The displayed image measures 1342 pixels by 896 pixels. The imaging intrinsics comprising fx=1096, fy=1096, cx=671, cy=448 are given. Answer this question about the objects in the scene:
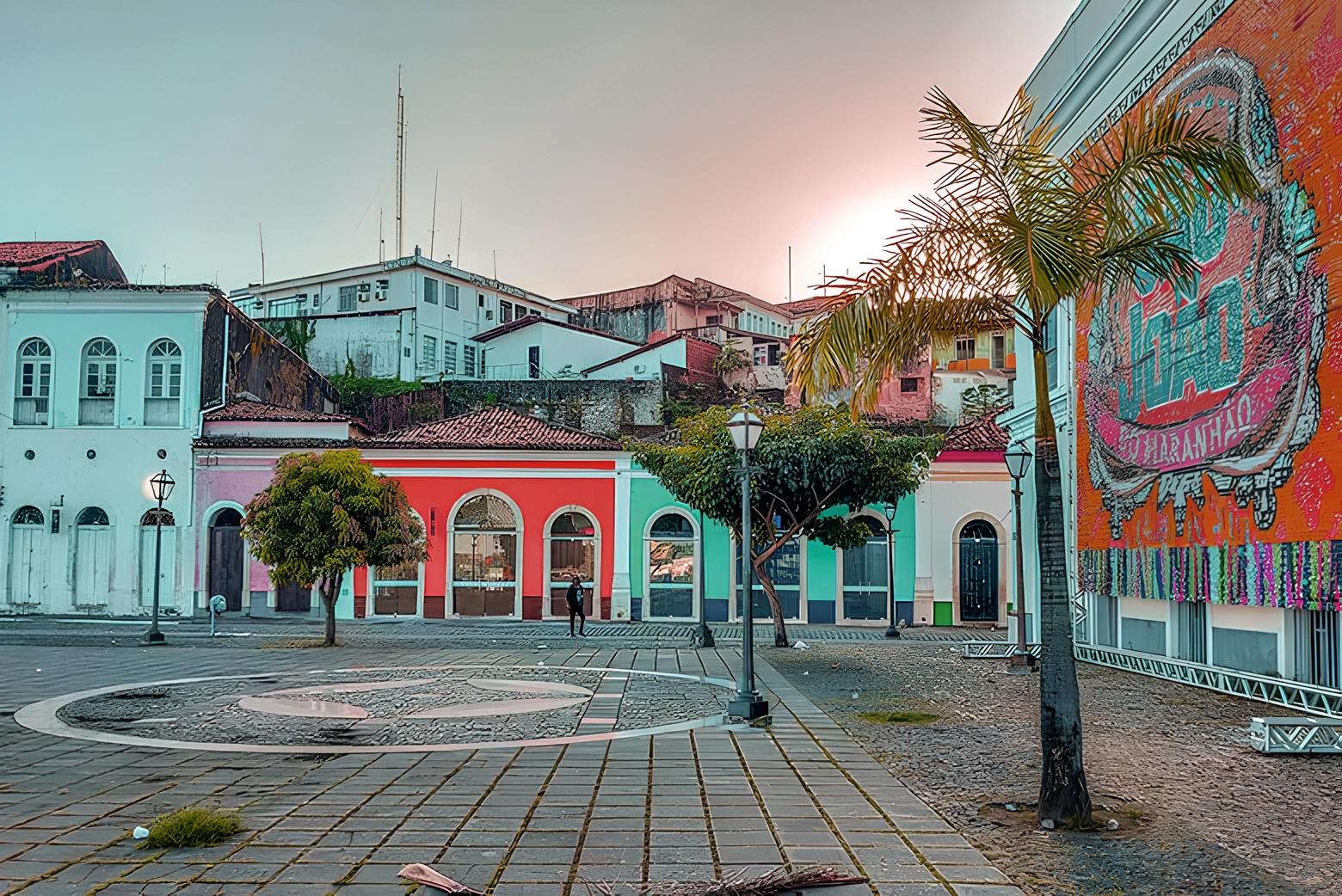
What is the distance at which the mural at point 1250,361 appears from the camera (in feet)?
36.2

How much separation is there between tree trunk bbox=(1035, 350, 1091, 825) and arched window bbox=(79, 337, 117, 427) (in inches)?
1047

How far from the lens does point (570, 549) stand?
2833 centimetres

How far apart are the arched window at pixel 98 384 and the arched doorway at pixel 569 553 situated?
455 inches

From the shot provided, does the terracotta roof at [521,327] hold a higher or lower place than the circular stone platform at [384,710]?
higher

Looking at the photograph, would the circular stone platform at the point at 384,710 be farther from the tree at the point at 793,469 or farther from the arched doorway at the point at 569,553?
the arched doorway at the point at 569,553

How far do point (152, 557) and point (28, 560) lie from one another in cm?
317

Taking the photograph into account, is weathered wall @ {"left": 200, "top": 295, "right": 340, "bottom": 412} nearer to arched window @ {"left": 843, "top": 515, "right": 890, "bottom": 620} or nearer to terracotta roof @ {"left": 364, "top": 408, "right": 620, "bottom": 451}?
terracotta roof @ {"left": 364, "top": 408, "right": 620, "bottom": 451}

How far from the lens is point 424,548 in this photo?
862 inches

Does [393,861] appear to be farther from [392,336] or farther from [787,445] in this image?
[392,336]

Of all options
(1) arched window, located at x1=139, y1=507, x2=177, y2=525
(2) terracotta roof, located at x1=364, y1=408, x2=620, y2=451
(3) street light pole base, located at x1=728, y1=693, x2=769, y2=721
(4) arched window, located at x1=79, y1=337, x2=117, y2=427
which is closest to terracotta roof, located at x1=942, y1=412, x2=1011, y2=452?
(2) terracotta roof, located at x1=364, y1=408, x2=620, y2=451

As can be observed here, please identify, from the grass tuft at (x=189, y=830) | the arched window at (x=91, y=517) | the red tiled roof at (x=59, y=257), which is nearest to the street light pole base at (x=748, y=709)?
the grass tuft at (x=189, y=830)

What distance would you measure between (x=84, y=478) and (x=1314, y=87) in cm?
2735

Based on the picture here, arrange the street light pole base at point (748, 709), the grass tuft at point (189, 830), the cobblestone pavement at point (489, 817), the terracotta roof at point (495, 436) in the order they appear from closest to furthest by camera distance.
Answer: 1. the cobblestone pavement at point (489, 817)
2. the grass tuft at point (189, 830)
3. the street light pole base at point (748, 709)
4. the terracotta roof at point (495, 436)

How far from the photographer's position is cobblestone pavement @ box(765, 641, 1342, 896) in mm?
5645
